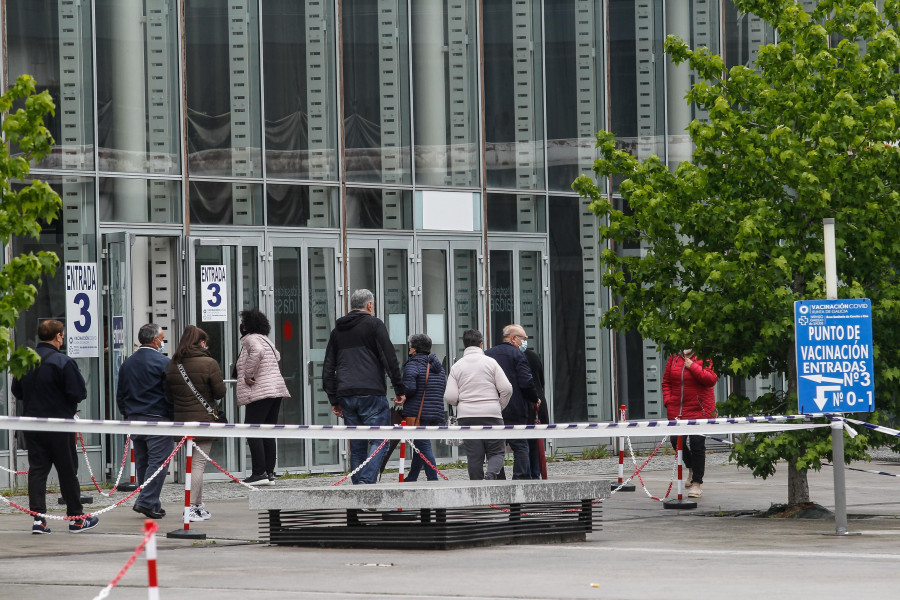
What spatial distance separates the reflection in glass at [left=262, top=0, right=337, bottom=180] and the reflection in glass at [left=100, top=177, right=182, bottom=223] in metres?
1.45

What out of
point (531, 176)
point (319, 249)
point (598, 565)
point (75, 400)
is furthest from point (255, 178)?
point (598, 565)

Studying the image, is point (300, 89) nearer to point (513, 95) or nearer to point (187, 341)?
point (513, 95)

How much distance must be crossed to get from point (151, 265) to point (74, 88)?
7.48 ft

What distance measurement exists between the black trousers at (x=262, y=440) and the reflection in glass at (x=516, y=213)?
583cm

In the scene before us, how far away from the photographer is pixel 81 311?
18656 millimetres

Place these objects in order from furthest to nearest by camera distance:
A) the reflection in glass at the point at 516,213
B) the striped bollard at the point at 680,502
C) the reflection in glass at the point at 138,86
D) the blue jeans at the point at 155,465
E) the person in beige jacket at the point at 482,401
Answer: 1. the reflection in glass at the point at 516,213
2. the reflection in glass at the point at 138,86
3. the striped bollard at the point at 680,502
4. the person in beige jacket at the point at 482,401
5. the blue jeans at the point at 155,465

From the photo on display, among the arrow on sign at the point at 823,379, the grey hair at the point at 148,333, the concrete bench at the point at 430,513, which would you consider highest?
the grey hair at the point at 148,333

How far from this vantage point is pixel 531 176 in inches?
916

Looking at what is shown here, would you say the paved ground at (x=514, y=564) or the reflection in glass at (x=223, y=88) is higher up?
the reflection in glass at (x=223, y=88)

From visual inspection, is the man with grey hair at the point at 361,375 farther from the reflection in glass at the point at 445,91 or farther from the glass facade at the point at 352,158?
the reflection in glass at the point at 445,91

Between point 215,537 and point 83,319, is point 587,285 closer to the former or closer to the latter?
point 83,319

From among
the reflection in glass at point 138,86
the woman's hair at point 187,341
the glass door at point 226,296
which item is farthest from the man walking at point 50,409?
the reflection in glass at point 138,86

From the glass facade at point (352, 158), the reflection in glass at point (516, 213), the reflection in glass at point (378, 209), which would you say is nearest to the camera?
the glass facade at point (352, 158)

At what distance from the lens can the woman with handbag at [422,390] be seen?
16.7 metres
